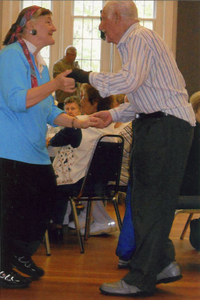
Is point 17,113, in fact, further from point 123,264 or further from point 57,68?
point 57,68

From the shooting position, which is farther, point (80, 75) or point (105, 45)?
point (105, 45)

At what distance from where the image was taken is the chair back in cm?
337

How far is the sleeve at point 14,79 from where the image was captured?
220 cm

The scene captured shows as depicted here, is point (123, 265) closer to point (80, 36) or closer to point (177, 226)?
point (177, 226)

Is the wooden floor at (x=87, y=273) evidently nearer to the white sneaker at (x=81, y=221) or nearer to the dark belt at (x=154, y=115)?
the white sneaker at (x=81, y=221)

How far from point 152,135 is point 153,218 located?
0.40 meters

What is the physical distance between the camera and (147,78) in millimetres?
2213

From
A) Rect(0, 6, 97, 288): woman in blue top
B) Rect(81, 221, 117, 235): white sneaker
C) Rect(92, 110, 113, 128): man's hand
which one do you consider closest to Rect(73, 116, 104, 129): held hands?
Rect(92, 110, 113, 128): man's hand

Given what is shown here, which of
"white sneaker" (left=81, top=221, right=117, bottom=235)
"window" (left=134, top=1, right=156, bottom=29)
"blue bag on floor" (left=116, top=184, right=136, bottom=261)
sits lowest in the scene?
"white sneaker" (left=81, top=221, right=117, bottom=235)

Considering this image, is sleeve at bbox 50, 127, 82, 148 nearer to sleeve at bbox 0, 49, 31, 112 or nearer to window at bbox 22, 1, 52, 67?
sleeve at bbox 0, 49, 31, 112

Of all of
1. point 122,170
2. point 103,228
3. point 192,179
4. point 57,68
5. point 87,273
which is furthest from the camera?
point 57,68

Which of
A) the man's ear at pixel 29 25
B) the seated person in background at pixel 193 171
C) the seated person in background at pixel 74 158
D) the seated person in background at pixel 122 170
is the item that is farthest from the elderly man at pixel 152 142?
the seated person in background at pixel 122 170

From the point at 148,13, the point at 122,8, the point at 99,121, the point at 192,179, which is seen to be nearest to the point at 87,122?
the point at 99,121

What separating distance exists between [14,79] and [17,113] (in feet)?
0.56
